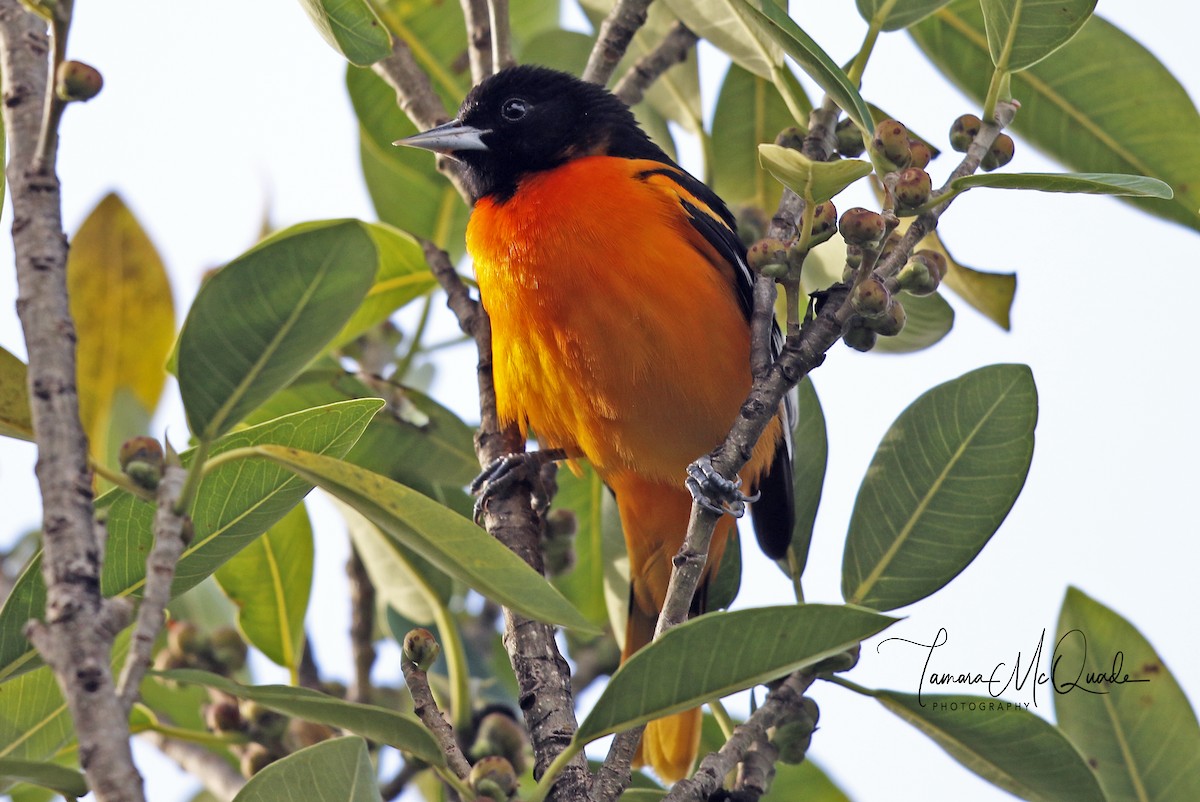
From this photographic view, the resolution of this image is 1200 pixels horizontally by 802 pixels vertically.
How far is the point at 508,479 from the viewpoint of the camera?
9.86 feet

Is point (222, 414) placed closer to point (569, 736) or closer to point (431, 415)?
point (569, 736)

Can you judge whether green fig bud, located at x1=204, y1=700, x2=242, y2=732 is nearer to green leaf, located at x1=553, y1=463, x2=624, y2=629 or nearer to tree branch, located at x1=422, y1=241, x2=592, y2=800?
tree branch, located at x1=422, y1=241, x2=592, y2=800

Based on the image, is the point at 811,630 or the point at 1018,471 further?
the point at 1018,471

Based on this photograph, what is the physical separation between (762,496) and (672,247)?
0.75 metres

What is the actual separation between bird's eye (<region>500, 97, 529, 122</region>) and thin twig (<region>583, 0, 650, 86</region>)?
26.9 inches

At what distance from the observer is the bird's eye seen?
3.79 meters

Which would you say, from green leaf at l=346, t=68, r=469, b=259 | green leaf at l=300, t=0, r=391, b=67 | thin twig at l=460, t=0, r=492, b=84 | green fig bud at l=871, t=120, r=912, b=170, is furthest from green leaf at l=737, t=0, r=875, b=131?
green leaf at l=346, t=68, r=469, b=259

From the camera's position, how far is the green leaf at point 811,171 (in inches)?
74.5

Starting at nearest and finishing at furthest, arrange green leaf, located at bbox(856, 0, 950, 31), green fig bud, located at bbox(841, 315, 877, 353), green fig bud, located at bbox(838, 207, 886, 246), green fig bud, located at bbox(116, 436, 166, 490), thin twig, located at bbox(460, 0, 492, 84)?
1. green fig bud, located at bbox(116, 436, 166, 490)
2. green fig bud, located at bbox(838, 207, 886, 246)
3. green fig bud, located at bbox(841, 315, 877, 353)
4. green leaf, located at bbox(856, 0, 950, 31)
5. thin twig, located at bbox(460, 0, 492, 84)

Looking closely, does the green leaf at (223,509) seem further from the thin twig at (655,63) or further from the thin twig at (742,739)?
the thin twig at (655,63)

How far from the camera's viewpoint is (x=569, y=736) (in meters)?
2.25

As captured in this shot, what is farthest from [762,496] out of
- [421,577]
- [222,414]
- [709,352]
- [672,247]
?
[222,414]

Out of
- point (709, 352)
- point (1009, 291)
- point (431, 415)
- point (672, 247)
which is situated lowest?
point (431, 415)

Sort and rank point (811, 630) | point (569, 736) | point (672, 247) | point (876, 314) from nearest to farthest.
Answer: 1. point (811, 630)
2. point (876, 314)
3. point (569, 736)
4. point (672, 247)
